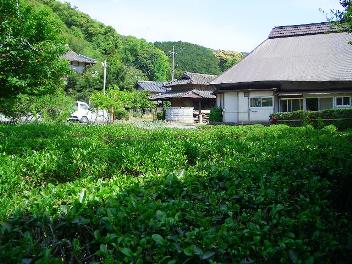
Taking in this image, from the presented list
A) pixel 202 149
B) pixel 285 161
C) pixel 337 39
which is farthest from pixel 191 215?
pixel 337 39

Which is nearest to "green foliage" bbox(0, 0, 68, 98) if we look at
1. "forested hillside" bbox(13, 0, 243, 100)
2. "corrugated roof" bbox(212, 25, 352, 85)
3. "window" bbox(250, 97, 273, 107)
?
"forested hillside" bbox(13, 0, 243, 100)

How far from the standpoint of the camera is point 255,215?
2.68 metres

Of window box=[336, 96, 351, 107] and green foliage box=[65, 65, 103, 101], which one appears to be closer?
window box=[336, 96, 351, 107]

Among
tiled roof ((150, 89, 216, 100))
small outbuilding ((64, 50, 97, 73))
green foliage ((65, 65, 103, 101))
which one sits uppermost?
small outbuilding ((64, 50, 97, 73))

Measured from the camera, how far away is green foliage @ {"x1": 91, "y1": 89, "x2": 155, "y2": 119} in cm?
3238

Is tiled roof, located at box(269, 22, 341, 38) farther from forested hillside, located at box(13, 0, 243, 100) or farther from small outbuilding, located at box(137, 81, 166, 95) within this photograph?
small outbuilding, located at box(137, 81, 166, 95)

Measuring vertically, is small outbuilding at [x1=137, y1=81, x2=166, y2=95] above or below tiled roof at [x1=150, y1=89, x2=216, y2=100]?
above

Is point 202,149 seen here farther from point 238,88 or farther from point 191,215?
point 238,88

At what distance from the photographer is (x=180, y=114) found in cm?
3862

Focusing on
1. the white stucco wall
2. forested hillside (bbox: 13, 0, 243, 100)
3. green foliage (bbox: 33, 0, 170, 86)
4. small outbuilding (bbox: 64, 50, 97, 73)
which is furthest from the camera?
small outbuilding (bbox: 64, 50, 97, 73)

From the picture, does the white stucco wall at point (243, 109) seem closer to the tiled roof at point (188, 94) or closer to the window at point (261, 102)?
the window at point (261, 102)

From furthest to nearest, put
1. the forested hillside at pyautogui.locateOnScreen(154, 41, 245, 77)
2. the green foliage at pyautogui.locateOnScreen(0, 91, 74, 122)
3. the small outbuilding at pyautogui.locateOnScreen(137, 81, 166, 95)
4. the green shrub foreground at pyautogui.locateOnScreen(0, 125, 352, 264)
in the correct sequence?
the forested hillside at pyautogui.locateOnScreen(154, 41, 245, 77), the small outbuilding at pyautogui.locateOnScreen(137, 81, 166, 95), the green foliage at pyautogui.locateOnScreen(0, 91, 74, 122), the green shrub foreground at pyautogui.locateOnScreen(0, 125, 352, 264)

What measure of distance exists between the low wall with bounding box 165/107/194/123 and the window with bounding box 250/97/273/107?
878 centimetres

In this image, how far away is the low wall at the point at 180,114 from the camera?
126 feet
